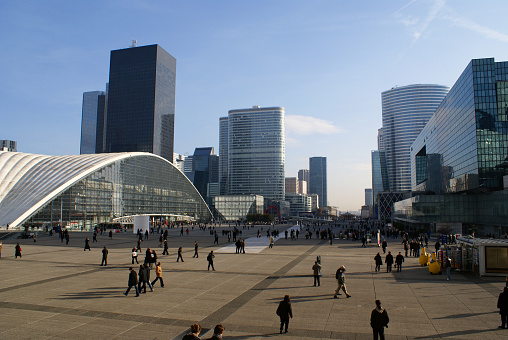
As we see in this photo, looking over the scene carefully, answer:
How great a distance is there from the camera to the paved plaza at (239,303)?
1044 cm

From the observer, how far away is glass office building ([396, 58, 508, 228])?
60.5m

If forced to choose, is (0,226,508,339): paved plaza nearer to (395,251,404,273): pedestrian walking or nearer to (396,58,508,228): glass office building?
(395,251,404,273): pedestrian walking

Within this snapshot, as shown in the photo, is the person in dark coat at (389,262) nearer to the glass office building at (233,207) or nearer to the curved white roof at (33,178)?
the curved white roof at (33,178)

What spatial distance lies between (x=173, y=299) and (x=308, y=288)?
6.03 meters

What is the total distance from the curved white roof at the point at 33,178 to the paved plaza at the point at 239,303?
4304 centimetres

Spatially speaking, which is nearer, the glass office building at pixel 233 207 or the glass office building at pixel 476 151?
the glass office building at pixel 476 151

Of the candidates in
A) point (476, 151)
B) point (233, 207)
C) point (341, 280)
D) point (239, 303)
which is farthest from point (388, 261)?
point (233, 207)

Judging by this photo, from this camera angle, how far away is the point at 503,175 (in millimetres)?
60312

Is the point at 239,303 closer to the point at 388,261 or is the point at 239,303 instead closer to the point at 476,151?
the point at 388,261

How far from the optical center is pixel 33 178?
220 feet

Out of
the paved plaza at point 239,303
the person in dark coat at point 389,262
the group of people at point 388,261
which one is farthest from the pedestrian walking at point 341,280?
the person in dark coat at point 389,262

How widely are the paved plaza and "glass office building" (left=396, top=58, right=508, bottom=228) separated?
159 ft

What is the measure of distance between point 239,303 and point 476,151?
202 ft

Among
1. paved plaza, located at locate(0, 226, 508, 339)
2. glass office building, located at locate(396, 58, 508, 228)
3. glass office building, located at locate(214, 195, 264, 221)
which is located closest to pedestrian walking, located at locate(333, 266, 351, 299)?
paved plaza, located at locate(0, 226, 508, 339)
